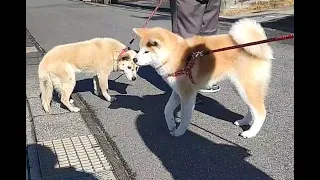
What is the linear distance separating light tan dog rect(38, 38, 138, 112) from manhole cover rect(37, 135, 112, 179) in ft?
3.00

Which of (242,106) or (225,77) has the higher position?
(225,77)

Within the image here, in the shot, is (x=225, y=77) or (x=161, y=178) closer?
(x=161, y=178)

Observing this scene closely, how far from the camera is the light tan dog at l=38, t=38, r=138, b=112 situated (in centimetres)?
469

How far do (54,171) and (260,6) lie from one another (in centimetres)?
1381

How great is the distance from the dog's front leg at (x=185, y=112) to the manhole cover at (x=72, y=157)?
0.76m

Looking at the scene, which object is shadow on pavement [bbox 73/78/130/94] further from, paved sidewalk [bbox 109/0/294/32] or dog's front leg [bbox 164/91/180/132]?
paved sidewalk [bbox 109/0/294/32]

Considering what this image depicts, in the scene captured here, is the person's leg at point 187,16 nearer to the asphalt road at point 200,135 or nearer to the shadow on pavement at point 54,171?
the asphalt road at point 200,135

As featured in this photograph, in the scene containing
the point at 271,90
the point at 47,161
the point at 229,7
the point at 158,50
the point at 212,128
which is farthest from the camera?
the point at 229,7

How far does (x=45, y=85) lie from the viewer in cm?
475

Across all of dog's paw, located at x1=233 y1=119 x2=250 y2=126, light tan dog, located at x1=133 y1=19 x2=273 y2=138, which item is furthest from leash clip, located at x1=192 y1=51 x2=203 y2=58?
dog's paw, located at x1=233 y1=119 x2=250 y2=126
